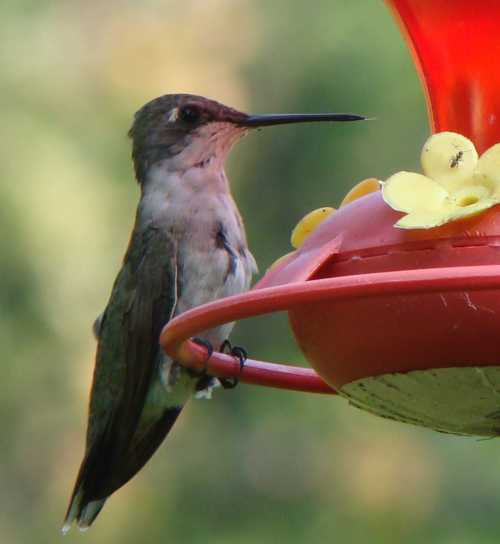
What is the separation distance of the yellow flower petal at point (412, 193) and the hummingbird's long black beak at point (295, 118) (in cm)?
83

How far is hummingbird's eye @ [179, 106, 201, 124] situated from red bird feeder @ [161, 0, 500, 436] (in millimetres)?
1705

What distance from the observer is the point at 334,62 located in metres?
9.34

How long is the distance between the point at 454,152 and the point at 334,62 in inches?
250

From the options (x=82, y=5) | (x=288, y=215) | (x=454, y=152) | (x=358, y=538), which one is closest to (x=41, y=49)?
(x=82, y=5)

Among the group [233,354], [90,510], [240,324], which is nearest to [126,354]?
[90,510]

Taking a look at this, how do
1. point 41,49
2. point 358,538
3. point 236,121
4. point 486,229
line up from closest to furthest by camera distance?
point 486,229
point 236,121
point 358,538
point 41,49

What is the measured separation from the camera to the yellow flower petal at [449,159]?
3078 mm

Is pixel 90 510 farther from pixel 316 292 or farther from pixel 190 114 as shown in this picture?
pixel 316 292

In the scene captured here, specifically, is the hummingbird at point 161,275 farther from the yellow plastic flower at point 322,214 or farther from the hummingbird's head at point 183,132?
the yellow plastic flower at point 322,214

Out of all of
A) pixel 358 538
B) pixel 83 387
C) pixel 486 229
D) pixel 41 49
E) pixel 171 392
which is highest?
pixel 41 49

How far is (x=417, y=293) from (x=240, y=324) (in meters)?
6.67

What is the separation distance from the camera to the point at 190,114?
5.15m

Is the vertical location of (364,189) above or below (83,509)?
above

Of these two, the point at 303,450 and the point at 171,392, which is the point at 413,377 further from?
the point at 303,450
